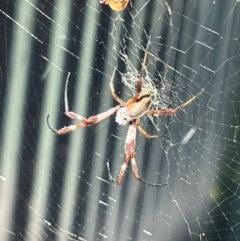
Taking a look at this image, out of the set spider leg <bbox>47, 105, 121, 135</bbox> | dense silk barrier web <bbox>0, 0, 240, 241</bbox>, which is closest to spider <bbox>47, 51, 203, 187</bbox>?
spider leg <bbox>47, 105, 121, 135</bbox>

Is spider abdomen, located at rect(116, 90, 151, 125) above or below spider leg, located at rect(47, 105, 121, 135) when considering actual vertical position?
above

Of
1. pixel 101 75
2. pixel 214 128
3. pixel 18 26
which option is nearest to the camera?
pixel 18 26

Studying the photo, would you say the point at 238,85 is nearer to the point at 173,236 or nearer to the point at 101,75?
the point at 101,75

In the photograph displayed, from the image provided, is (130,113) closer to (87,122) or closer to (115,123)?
(87,122)

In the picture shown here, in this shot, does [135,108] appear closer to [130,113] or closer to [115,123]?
[130,113]

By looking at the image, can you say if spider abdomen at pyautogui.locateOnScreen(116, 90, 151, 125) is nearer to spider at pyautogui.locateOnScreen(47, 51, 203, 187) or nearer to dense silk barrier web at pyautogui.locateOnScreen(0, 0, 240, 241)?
spider at pyautogui.locateOnScreen(47, 51, 203, 187)

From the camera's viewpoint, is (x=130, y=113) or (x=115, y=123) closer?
(x=130, y=113)

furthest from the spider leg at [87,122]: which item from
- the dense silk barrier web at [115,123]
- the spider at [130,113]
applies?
Result: the dense silk barrier web at [115,123]

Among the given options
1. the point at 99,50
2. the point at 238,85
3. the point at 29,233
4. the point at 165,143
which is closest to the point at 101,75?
the point at 99,50

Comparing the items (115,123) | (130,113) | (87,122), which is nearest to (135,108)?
(130,113)
